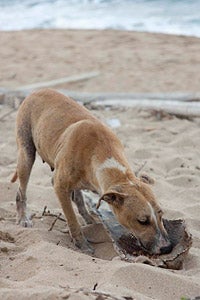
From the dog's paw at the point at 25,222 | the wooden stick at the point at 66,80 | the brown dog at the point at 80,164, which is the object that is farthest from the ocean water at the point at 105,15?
the dog's paw at the point at 25,222

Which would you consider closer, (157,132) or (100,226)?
(100,226)

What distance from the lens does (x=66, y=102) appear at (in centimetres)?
673

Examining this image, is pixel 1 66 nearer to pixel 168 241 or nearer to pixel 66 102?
pixel 66 102

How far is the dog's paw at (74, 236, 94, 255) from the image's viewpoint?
6087 millimetres

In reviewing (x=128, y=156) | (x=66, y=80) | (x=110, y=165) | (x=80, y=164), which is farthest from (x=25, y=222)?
(x=66, y=80)

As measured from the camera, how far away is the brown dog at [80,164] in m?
5.48

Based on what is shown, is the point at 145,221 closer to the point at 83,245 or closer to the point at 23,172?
the point at 83,245

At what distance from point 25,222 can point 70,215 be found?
570 mm

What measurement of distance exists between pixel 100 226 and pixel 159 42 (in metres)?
9.99

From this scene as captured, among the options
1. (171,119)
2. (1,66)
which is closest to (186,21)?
(1,66)

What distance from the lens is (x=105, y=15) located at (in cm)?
2236

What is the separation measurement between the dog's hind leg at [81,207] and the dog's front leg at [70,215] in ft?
2.01

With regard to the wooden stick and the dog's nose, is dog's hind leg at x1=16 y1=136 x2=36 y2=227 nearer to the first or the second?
the dog's nose

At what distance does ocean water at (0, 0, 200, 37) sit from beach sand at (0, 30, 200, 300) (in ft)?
10.7
